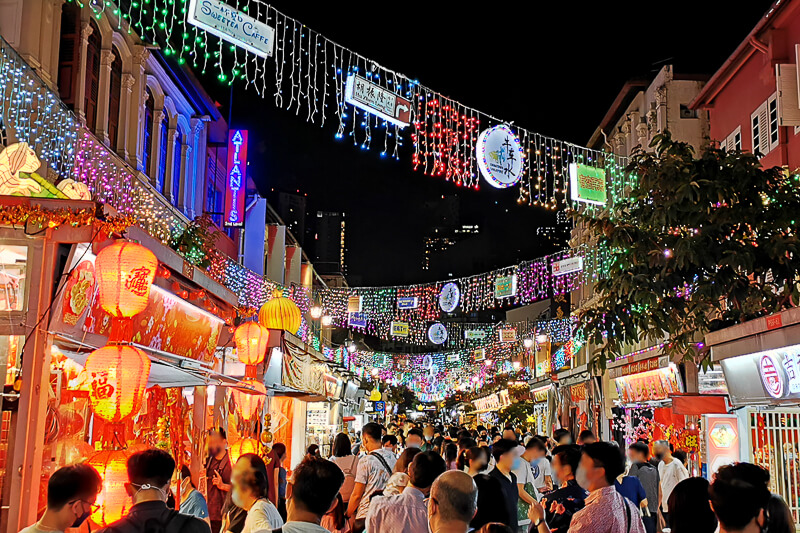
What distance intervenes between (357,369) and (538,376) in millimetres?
13702

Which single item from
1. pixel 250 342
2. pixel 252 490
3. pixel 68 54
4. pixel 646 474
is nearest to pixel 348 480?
pixel 646 474

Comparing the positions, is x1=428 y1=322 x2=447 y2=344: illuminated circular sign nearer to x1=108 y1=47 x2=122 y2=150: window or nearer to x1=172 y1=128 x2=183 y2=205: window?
x1=172 y1=128 x2=183 y2=205: window

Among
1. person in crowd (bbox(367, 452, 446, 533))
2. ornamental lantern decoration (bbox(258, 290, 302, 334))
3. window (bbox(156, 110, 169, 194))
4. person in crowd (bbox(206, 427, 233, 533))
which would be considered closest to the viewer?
person in crowd (bbox(367, 452, 446, 533))

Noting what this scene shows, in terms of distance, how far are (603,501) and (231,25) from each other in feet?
25.5

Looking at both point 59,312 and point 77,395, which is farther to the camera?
point 77,395

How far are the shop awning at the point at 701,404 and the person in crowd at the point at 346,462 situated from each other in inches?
229

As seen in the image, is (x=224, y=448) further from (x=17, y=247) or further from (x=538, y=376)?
(x=538, y=376)

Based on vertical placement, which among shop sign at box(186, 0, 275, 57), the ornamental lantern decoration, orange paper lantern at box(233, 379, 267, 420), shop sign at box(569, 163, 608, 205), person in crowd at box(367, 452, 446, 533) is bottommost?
person in crowd at box(367, 452, 446, 533)

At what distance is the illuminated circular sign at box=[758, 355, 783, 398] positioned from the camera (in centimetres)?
1116

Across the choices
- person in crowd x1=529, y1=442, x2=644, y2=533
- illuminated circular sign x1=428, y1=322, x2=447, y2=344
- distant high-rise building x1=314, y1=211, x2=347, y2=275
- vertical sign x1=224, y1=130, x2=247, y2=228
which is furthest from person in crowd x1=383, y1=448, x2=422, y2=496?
distant high-rise building x1=314, y1=211, x2=347, y2=275

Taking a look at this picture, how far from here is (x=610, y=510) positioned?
5.48 m

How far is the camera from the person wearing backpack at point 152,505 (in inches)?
184

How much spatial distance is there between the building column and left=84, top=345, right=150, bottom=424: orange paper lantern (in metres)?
7.39

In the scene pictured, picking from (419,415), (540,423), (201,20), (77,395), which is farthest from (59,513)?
(419,415)
